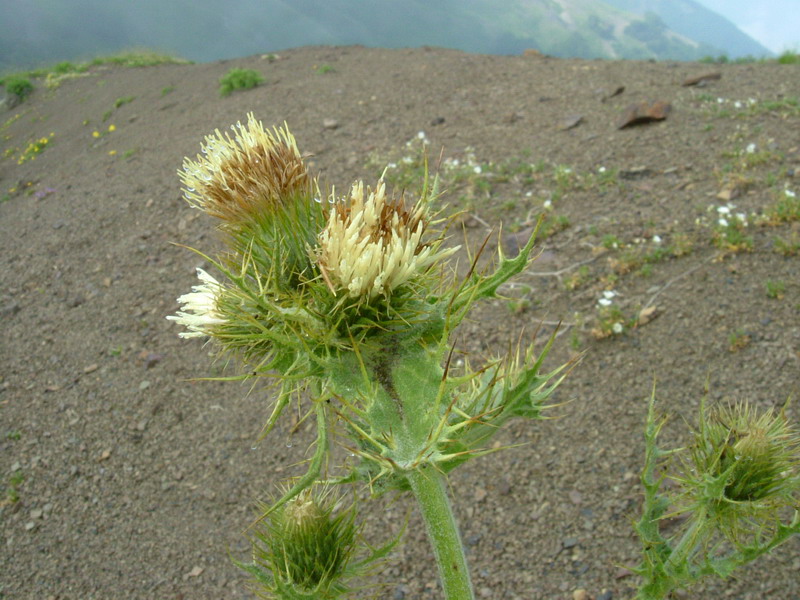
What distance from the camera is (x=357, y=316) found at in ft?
5.79

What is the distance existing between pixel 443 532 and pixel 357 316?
2.31 ft

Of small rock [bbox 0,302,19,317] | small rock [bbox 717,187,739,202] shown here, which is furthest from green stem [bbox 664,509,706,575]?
small rock [bbox 0,302,19,317]

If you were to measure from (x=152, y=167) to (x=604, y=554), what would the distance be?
851 cm

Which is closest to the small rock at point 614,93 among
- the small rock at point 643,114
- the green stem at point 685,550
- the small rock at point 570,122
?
the small rock at point 570,122

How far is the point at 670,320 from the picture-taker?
4645mm

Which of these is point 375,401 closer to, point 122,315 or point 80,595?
point 80,595

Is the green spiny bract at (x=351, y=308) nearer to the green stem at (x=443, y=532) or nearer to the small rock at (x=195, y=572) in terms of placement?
the green stem at (x=443, y=532)

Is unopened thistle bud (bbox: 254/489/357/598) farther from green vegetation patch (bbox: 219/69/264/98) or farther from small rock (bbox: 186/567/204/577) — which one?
green vegetation patch (bbox: 219/69/264/98)

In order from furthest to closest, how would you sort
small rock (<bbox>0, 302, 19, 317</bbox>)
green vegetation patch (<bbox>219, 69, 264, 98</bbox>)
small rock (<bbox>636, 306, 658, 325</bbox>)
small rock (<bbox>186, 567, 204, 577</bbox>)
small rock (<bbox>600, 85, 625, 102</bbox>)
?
green vegetation patch (<bbox>219, 69, 264, 98</bbox>), small rock (<bbox>600, 85, 625, 102</bbox>), small rock (<bbox>0, 302, 19, 317</bbox>), small rock (<bbox>636, 306, 658, 325</bbox>), small rock (<bbox>186, 567, 204, 577</bbox>)

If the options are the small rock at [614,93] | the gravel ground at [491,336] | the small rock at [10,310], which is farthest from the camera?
the small rock at [614,93]

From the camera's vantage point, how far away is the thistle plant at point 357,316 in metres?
1.68

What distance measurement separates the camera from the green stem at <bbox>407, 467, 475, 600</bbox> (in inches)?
73.4

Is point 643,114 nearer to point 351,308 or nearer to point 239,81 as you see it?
point 351,308

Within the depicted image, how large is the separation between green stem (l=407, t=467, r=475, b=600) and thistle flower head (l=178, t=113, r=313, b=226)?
3.07 ft
